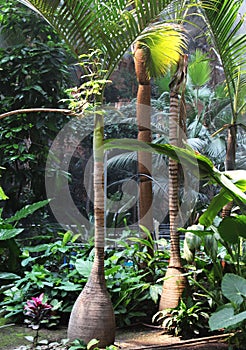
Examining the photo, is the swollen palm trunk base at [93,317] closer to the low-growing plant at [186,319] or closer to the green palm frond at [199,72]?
the low-growing plant at [186,319]

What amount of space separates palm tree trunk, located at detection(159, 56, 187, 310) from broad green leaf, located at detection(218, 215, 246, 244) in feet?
1.88

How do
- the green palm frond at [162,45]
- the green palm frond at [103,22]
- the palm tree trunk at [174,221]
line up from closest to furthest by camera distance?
the green palm frond at [103,22] < the green palm frond at [162,45] < the palm tree trunk at [174,221]

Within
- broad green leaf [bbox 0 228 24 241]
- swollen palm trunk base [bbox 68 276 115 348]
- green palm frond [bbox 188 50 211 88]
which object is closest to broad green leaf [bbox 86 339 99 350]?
swollen palm trunk base [bbox 68 276 115 348]

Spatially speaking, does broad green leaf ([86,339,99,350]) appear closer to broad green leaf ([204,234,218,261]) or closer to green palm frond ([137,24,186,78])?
broad green leaf ([204,234,218,261])

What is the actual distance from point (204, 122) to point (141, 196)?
258 inches

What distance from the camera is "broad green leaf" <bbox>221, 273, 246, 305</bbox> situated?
2.61 metres

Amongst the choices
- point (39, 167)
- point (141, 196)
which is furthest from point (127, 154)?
point (141, 196)

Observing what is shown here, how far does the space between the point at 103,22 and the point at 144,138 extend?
1292mm

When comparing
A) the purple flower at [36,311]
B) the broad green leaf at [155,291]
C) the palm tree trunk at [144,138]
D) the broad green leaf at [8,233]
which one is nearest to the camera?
the purple flower at [36,311]

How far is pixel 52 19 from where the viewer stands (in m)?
2.91

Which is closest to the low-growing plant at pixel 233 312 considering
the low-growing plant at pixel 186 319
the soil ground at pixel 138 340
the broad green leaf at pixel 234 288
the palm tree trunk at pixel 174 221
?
the broad green leaf at pixel 234 288

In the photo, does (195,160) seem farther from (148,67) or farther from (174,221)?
(148,67)

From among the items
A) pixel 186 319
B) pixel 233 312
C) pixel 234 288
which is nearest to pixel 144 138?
pixel 186 319

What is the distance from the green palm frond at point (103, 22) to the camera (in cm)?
286
